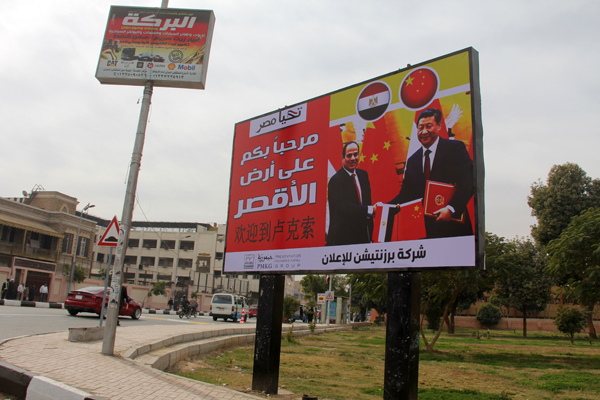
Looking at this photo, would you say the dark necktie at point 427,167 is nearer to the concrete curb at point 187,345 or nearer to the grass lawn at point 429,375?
the grass lawn at point 429,375

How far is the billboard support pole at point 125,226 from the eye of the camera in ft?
25.3

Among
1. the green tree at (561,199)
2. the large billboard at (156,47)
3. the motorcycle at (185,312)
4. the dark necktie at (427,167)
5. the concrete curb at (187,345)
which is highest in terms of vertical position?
the green tree at (561,199)

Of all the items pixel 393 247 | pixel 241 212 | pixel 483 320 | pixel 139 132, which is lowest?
pixel 483 320

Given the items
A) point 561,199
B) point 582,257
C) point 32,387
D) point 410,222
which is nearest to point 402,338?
point 410,222

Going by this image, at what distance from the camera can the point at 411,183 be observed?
19.1ft

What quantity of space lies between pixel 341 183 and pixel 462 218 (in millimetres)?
2126

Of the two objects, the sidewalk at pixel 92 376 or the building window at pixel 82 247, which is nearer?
the sidewalk at pixel 92 376

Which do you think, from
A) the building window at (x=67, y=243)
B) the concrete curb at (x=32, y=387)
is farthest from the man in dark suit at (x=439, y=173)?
the building window at (x=67, y=243)

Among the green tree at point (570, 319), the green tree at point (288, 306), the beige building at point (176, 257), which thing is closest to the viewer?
the green tree at point (570, 319)

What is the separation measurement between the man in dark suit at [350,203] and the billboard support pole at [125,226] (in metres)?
4.08

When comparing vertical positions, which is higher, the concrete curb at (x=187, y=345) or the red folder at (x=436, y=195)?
→ the red folder at (x=436, y=195)

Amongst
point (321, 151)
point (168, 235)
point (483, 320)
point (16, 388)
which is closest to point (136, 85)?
point (321, 151)

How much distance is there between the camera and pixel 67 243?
43062 mm

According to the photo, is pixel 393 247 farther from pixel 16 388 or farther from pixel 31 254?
pixel 31 254
